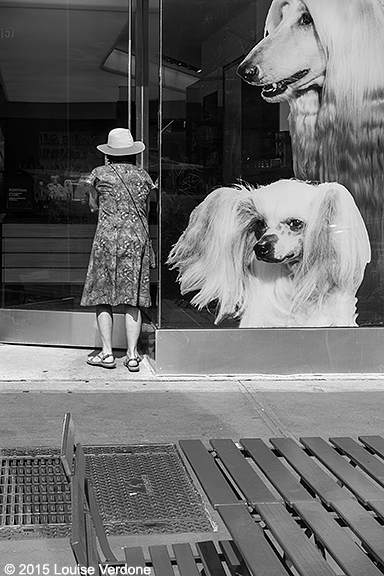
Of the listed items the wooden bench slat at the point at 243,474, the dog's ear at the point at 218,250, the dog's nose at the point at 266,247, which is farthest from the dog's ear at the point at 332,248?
the wooden bench slat at the point at 243,474

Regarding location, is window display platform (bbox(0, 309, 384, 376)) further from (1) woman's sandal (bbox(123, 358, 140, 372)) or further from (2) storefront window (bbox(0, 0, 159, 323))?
(2) storefront window (bbox(0, 0, 159, 323))

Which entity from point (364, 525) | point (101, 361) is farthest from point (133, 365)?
point (364, 525)

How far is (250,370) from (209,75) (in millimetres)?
2420

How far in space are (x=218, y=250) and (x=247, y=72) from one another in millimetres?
1465

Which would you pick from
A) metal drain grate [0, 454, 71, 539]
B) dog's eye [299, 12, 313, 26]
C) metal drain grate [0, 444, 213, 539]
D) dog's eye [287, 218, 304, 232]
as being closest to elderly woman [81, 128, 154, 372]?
dog's eye [287, 218, 304, 232]

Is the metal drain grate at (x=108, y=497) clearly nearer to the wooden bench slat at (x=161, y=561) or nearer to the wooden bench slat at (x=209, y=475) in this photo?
the wooden bench slat at (x=209, y=475)

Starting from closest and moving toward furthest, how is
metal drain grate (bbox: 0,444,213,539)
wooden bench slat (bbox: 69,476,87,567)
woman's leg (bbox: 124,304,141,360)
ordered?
wooden bench slat (bbox: 69,476,87,567) → metal drain grate (bbox: 0,444,213,539) → woman's leg (bbox: 124,304,141,360)

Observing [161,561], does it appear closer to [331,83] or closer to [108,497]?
[108,497]

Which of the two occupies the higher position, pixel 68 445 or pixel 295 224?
pixel 295 224

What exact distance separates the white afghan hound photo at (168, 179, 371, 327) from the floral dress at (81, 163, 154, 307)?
295 millimetres

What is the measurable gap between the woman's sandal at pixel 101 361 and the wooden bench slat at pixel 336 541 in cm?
470

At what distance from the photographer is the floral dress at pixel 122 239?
7051 millimetres

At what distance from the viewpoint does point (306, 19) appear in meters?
7.06

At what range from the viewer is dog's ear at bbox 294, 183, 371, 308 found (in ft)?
23.5
